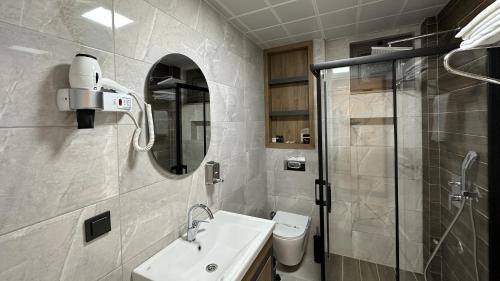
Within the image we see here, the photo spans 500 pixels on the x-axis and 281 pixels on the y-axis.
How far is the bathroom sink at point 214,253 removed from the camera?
99cm

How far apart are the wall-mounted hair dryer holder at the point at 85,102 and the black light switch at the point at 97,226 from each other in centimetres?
38

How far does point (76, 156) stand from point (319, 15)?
2033 mm

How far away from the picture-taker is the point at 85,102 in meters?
0.72

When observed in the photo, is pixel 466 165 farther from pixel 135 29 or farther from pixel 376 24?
pixel 135 29

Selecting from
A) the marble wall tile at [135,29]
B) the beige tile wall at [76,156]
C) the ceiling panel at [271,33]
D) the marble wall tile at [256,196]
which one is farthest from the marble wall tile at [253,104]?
the marble wall tile at [135,29]

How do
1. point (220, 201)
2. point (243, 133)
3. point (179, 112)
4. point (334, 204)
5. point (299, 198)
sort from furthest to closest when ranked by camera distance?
point (299, 198), point (243, 133), point (334, 204), point (220, 201), point (179, 112)

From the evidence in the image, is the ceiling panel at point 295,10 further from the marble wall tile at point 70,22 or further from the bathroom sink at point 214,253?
the bathroom sink at point 214,253

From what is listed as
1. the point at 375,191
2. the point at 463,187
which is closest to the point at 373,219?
the point at 375,191

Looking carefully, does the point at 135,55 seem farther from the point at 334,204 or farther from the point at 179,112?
the point at 334,204

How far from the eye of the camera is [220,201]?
5.60 ft

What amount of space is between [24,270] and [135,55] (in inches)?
36.9

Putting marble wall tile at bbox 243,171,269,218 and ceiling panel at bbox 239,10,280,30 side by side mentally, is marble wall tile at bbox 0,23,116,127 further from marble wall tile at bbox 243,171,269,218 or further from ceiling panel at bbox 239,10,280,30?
marble wall tile at bbox 243,171,269,218

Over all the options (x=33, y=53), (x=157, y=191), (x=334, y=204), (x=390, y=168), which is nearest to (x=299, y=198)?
(x=334, y=204)

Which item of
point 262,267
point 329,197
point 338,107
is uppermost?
point 338,107
